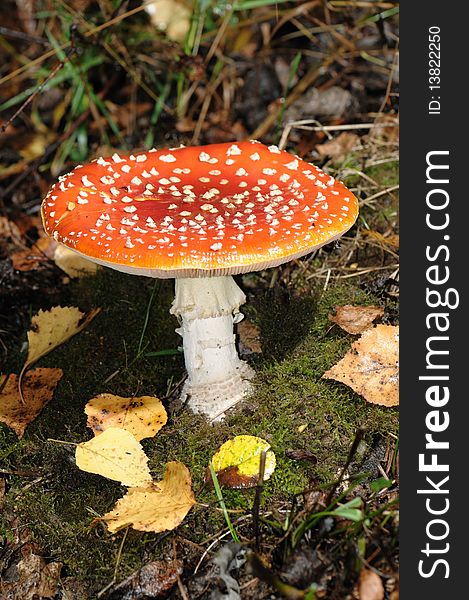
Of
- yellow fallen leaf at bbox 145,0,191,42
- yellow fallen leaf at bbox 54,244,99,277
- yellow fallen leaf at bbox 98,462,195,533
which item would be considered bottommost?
yellow fallen leaf at bbox 98,462,195,533

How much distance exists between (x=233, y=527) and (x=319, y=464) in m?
0.52

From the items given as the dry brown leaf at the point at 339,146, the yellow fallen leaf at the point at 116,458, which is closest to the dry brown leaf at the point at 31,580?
the yellow fallen leaf at the point at 116,458

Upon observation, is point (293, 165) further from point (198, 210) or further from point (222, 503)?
point (222, 503)

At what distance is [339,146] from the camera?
193 inches

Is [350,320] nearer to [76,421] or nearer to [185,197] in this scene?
[185,197]

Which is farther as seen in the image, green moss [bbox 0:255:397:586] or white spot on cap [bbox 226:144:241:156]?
white spot on cap [bbox 226:144:241:156]

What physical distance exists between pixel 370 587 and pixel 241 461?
0.86 metres

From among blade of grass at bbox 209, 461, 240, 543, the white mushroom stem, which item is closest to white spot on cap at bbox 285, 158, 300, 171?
the white mushroom stem

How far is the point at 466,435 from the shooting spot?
261 centimetres

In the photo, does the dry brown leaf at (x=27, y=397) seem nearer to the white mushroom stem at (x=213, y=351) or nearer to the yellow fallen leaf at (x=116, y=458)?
the yellow fallen leaf at (x=116, y=458)

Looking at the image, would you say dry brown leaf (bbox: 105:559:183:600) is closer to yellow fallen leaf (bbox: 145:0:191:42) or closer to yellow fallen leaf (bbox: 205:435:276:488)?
yellow fallen leaf (bbox: 205:435:276:488)

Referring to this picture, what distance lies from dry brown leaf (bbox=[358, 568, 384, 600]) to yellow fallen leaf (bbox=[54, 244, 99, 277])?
2.77m

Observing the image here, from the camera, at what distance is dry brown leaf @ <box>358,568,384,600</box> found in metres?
2.21

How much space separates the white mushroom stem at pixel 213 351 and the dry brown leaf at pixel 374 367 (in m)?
0.53
